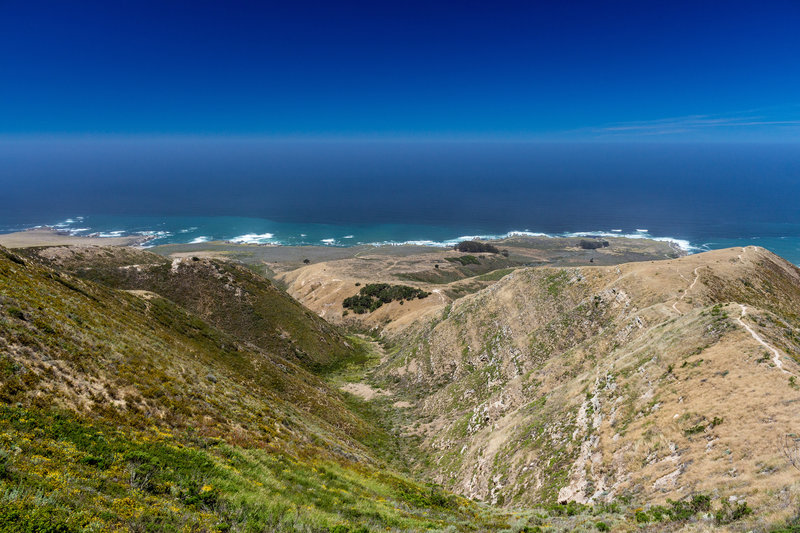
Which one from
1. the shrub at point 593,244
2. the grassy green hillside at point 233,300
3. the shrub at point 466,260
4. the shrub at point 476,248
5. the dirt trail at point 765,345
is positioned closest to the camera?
the dirt trail at point 765,345

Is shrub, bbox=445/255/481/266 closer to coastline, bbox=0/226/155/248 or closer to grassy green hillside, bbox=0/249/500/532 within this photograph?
grassy green hillside, bbox=0/249/500/532

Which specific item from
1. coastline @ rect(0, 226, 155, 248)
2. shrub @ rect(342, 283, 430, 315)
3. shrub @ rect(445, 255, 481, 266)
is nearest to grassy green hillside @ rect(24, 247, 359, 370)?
shrub @ rect(342, 283, 430, 315)

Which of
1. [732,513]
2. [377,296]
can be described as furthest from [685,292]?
[377,296]

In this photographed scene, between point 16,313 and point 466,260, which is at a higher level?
point 16,313

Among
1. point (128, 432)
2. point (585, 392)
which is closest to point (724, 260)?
point (585, 392)

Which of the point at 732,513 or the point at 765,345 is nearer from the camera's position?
the point at 732,513

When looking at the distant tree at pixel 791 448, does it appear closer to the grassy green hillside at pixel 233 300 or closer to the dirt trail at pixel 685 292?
the dirt trail at pixel 685 292

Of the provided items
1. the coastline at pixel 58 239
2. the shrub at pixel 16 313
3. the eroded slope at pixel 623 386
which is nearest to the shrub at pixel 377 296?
the eroded slope at pixel 623 386

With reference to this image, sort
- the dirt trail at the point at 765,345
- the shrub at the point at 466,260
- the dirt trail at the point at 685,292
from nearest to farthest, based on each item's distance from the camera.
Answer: the dirt trail at the point at 765,345, the dirt trail at the point at 685,292, the shrub at the point at 466,260

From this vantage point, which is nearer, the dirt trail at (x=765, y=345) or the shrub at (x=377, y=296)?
the dirt trail at (x=765, y=345)

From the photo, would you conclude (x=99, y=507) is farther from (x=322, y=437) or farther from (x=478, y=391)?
(x=478, y=391)

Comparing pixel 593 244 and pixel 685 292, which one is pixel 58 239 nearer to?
pixel 685 292
